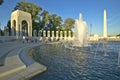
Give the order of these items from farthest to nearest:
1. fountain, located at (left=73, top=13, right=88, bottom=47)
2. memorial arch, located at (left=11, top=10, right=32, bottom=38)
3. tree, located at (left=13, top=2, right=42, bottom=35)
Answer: tree, located at (left=13, top=2, right=42, bottom=35)
memorial arch, located at (left=11, top=10, right=32, bottom=38)
fountain, located at (left=73, top=13, right=88, bottom=47)

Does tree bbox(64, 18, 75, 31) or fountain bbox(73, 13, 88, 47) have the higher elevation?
tree bbox(64, 18, 75, 31)

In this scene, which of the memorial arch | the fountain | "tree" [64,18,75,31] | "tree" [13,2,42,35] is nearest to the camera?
the fountain

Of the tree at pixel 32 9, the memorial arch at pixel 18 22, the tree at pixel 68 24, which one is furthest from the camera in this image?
the tree at pixel 68 24

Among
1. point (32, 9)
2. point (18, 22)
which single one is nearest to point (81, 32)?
point (18, 22)

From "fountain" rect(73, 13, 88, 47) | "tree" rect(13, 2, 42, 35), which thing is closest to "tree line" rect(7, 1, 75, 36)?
"tree" rect(13, 2, 42, 35)

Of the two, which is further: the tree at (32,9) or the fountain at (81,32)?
the tree at (32,9)

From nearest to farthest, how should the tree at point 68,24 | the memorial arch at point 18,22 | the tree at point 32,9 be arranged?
the memorial arch at point 18,22
the tree at point 32,9
the tree at point 68,24

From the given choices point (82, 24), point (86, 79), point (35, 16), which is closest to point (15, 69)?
point (86, 79)

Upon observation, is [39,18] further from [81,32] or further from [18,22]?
[81,32]

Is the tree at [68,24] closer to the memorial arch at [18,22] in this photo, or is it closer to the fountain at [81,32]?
the memorial arch at [18,22]

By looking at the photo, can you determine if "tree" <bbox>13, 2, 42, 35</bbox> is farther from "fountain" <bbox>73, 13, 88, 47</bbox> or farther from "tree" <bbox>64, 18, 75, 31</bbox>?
"fountain" <bbox>73, 13, 88, 47</bbox>

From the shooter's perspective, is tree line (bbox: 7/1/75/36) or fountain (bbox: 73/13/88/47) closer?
fountain (bbox: 73/13/88/47)

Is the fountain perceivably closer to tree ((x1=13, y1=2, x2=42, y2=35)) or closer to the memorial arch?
the memorial arch

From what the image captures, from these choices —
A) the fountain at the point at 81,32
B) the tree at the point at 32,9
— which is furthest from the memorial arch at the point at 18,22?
the fountain at the point at 81,32
